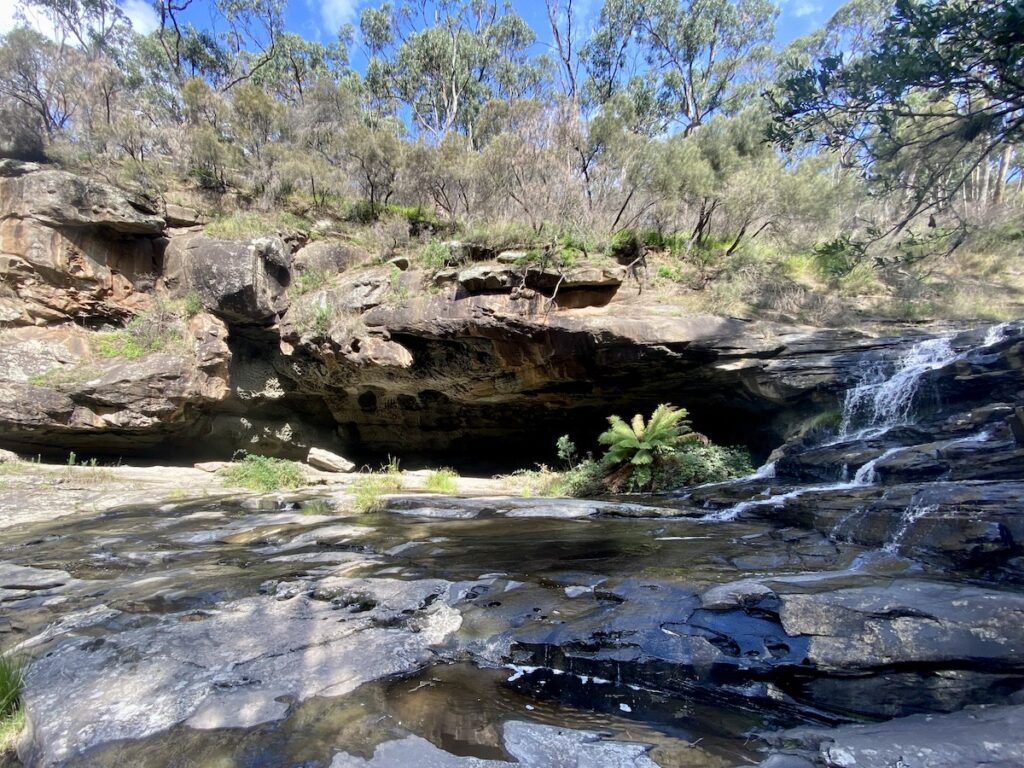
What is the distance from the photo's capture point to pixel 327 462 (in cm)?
1448

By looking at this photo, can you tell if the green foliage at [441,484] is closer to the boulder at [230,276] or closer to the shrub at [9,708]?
the boulder at [230,276]

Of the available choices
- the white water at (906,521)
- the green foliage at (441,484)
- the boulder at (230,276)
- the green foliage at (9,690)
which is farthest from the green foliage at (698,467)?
the boulder at (230,276)

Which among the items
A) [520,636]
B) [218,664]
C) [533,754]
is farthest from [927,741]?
[218,664]

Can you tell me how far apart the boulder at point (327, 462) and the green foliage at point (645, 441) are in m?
7.61

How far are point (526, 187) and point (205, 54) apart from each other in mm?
18283

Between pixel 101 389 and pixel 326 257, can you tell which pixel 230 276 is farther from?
pixel 101 389

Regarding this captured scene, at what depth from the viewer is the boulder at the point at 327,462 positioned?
1447cm

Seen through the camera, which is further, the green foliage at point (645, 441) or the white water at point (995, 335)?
the green foliage at point (645, 441)

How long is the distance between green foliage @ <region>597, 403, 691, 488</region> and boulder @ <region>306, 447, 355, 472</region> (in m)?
7.61

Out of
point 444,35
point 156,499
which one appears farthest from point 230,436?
point 444,35

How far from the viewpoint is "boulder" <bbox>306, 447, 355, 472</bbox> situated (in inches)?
570

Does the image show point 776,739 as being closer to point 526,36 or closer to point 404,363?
point 404,363

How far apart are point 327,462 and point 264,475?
3082mm

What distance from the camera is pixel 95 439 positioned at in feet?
39.3
